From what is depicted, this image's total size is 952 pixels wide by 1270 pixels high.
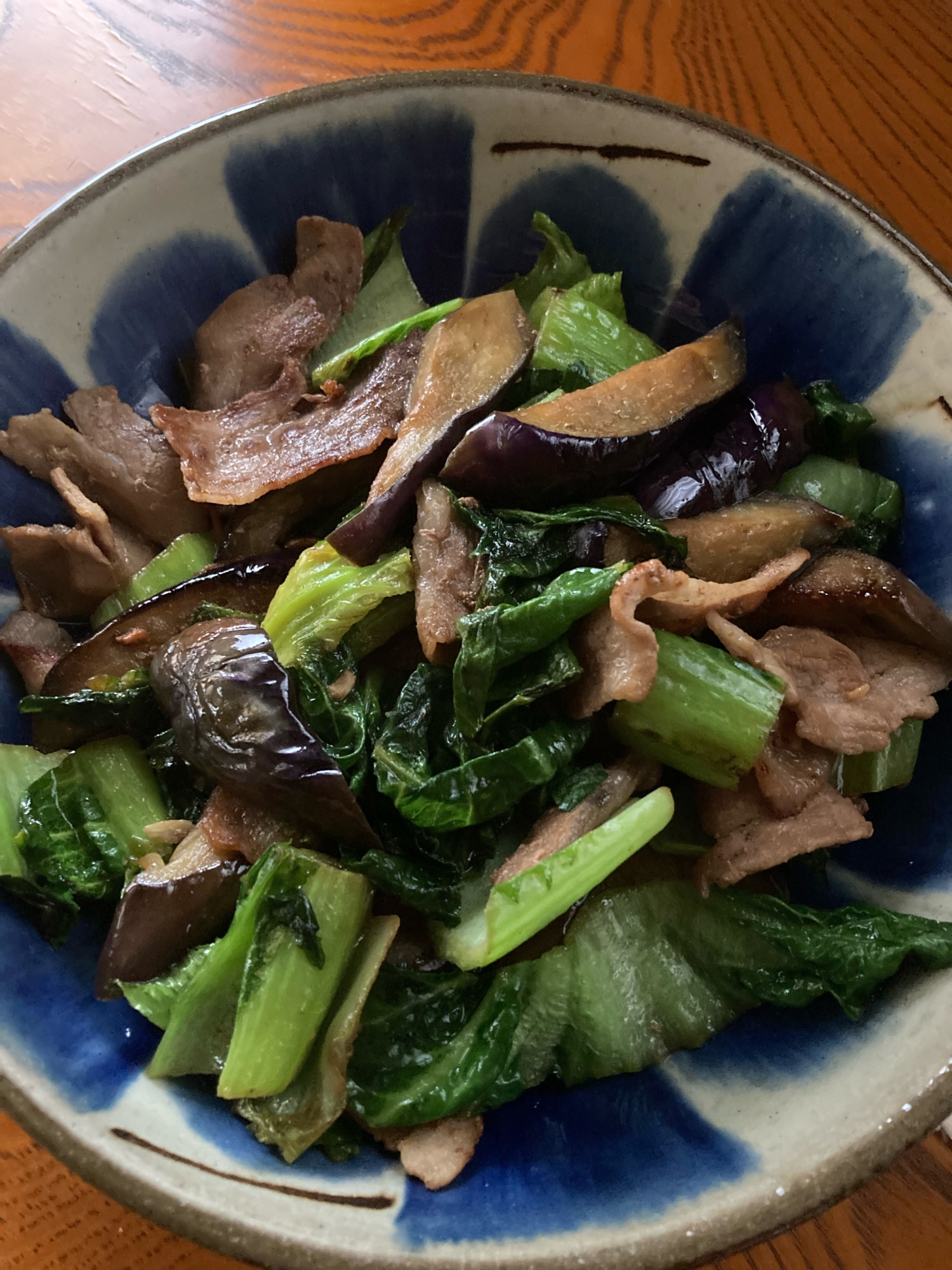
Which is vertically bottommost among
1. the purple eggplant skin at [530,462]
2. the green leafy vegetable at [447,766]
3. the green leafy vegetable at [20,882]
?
the green leafy vegetable at [20,882]

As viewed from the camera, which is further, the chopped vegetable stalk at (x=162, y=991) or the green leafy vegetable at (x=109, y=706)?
the green leafy vegetable at (x=109, y=706)

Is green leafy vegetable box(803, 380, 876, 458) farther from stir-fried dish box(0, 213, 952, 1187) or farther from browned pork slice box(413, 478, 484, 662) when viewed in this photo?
browned pork slice box(413, 478, 484, 662)

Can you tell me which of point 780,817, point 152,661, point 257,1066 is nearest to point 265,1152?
point 257,1066

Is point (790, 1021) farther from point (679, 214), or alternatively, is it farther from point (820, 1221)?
point (679, 214)

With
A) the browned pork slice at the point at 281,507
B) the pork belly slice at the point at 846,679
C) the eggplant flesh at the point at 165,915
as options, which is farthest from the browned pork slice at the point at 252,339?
the pork belly slice at the point at 846,679

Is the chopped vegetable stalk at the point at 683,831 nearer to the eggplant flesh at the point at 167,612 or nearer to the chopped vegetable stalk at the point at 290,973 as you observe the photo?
the chopped vegetable stalk at the point at 290,973

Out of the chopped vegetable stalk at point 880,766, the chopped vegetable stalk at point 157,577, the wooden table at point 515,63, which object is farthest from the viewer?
the wooden table at point 515,63

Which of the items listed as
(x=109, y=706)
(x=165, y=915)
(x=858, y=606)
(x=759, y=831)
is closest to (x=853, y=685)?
(x=858, y=606)
